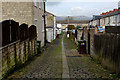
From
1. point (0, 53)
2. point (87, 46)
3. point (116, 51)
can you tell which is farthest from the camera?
point (87, 46)

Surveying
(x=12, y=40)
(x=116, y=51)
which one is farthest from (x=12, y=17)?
(x=116, y=51)

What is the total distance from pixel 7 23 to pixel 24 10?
31.9 ft

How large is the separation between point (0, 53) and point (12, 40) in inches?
63.5

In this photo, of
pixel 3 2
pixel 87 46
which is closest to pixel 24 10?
pixel 3 2

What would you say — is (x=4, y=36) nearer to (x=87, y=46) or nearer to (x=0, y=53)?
(x=0, y=53)

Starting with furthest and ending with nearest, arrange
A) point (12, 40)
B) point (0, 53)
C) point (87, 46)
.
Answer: point (87, 46) → point (12, 40) → point (0, 53)

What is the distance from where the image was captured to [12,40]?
7.77 m

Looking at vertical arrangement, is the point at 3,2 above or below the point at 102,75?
above

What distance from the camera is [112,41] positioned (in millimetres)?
7371

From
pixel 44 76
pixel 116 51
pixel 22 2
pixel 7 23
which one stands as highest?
pixel 22 2

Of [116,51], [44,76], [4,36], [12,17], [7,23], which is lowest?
[44,76]

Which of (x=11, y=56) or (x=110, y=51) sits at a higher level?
(x=110, y=51)

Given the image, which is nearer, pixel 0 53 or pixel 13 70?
pixel 0 53

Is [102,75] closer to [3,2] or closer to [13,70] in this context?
[13,70]
